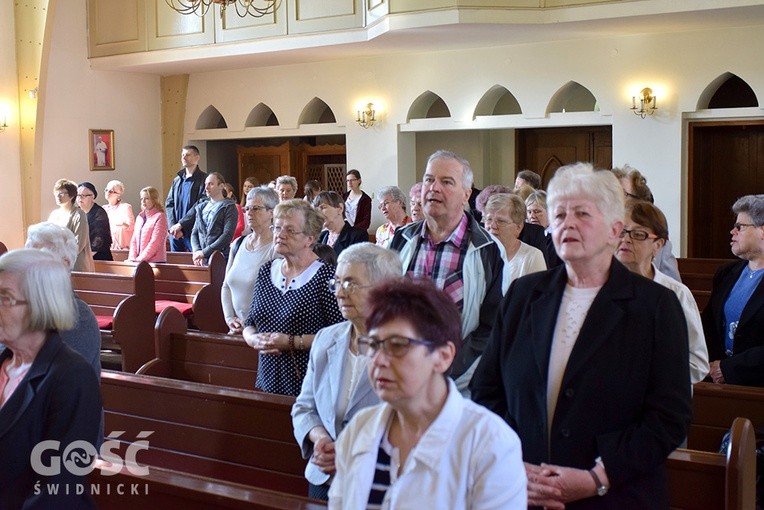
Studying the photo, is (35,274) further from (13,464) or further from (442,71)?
(442,71)

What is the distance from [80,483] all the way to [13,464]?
226 millimetres

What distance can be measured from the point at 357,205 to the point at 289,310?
24.3ft

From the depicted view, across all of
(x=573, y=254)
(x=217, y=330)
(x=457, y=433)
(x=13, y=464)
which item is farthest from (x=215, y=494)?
(x=217, y=330)

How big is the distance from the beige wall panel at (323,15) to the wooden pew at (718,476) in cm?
838

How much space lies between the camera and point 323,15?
10570 mm

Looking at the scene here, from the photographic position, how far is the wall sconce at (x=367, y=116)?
11703 mm

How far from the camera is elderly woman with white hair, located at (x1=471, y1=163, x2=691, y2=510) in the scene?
222cm

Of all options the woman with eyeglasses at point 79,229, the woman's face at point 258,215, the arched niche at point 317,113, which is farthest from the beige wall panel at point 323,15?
the woman's face at point 258,215

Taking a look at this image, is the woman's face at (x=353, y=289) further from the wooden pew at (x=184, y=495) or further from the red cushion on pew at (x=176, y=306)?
the red cushion on pew at (x=176, y=306)

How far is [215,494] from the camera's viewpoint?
260 centimetres

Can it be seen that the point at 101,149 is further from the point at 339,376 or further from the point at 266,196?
the point at 339,376

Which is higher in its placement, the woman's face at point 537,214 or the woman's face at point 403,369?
the woman's face at point 537,214

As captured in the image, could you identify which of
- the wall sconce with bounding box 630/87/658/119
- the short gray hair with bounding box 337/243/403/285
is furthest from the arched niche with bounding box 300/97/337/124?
the short gray hair with bounding box 337/243/403/285

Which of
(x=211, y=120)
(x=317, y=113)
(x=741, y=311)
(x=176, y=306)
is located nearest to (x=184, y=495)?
(x=741, y=311)
